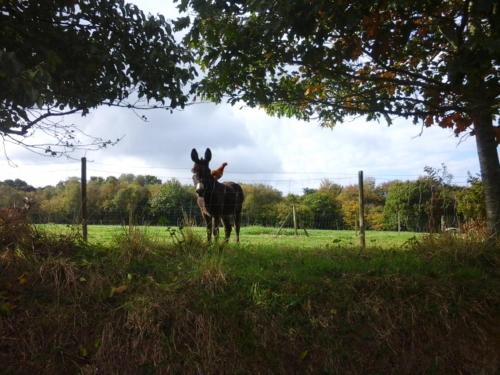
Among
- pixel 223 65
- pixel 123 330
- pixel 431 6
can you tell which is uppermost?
pixel 431 6

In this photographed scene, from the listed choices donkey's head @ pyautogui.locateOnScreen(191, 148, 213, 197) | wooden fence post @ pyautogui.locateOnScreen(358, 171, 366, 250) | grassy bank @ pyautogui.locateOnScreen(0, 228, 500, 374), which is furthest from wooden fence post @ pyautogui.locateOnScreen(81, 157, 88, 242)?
wooden fence post @ pyautogui.locateOnScreen(358, 171, 366, 250)

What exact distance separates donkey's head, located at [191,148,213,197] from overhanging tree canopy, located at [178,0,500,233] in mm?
2119

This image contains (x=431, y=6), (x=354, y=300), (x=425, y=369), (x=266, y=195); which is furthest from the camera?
(x=266, y=195)

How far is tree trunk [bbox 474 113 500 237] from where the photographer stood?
7088 millimetres

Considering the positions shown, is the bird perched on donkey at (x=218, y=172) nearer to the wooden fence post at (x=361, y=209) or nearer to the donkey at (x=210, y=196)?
the donkey at (x=210, y=196)

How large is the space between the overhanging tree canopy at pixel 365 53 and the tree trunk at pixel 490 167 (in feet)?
0.05

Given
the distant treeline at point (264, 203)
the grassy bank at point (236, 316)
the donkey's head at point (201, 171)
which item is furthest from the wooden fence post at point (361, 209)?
the grassy bank at point (236, 316)

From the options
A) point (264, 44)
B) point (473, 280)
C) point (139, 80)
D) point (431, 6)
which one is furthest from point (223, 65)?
point (473, 280)

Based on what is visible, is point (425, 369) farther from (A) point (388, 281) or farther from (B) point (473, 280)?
(B) point (473, 280)

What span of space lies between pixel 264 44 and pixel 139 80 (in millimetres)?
1829

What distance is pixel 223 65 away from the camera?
6230mm

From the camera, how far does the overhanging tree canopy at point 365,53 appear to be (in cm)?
525

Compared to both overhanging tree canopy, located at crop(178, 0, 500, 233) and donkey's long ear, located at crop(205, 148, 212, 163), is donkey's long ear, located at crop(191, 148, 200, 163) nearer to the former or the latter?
donkey's long ear, located at crop(205, 148, 212, 163)

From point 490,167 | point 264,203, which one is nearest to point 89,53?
point 490,167
